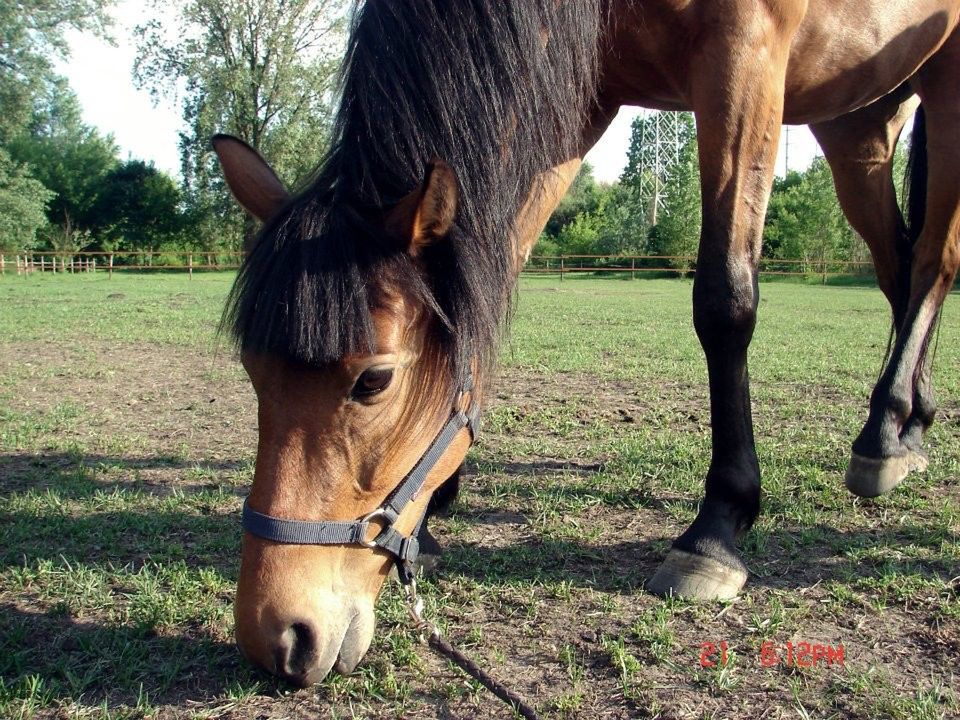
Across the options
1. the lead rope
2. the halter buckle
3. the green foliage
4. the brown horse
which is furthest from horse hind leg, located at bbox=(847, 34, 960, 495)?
the green foliage

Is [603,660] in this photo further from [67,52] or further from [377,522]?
[67,52]

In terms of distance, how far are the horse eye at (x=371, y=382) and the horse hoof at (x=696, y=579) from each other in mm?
1204

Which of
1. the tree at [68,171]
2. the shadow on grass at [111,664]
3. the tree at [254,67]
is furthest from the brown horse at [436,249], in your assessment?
the tree at [68,171]

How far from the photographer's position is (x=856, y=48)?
3.07 meters

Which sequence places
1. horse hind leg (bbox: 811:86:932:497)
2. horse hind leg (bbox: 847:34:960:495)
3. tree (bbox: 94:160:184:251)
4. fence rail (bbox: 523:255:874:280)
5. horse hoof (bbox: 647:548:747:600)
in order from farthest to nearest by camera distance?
tree (bbox: 94:160:184:251) < fence rail (bbox: 523:255:874:280) < horse hind leg (bbox: 811:86:932:497) < horse hind leg (bbox: 847:34:960:495) < horse hoof (bbox: 647:548:747:600)

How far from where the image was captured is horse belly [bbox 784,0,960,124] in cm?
295

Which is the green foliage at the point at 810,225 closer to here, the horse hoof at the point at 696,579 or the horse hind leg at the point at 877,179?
the horse hind leg at the point at 877,179

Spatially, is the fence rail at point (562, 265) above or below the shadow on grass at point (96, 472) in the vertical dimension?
above

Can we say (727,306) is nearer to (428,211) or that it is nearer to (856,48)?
(428,211)

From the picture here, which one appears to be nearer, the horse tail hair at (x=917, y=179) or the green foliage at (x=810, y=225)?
the horse tail hair at (x=917, y=179)

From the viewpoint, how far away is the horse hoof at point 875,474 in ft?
10.2

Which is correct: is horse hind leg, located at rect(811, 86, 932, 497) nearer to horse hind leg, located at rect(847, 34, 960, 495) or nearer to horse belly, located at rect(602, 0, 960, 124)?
horse hind leg, located at rect(847, 34, 960, 495)

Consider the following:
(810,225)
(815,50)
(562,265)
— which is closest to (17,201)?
(562,265)
